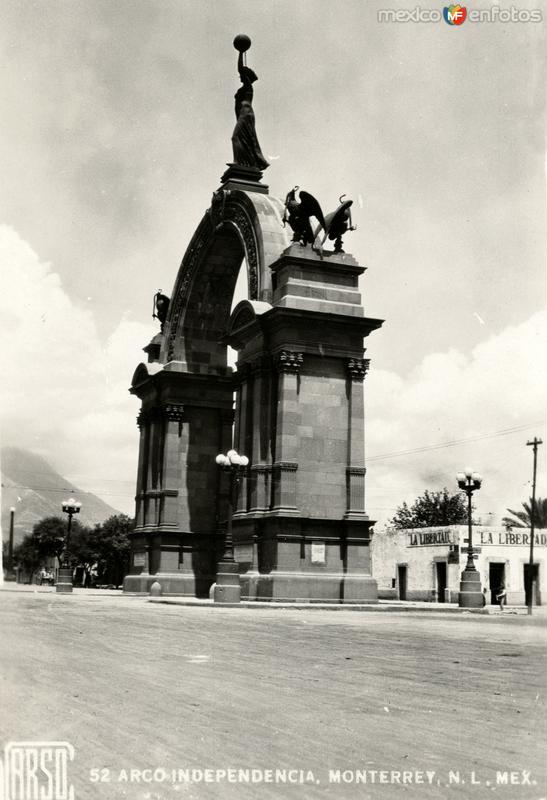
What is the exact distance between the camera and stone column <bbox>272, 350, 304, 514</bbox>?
27.0 meters

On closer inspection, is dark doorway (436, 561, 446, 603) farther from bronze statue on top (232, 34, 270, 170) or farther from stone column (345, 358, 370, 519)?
bronze statue on top (232, 34, 270, 170)

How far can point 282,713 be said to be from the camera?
7656mm

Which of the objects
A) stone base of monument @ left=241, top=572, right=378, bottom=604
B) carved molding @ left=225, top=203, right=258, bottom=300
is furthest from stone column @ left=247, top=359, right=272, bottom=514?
carved molding @ left=225, top=203, right=258, bottom=300

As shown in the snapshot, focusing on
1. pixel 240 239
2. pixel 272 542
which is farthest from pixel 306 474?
pixel 240 239

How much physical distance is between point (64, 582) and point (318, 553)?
14.4 meters

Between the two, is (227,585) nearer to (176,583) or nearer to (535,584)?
(176,583)

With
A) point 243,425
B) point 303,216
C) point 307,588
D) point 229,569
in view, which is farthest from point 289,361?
point 307,588

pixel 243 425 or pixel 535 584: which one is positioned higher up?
pixel 243 425

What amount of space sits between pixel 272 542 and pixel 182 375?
11.0m

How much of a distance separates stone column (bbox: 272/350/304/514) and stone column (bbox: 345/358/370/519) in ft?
5.06

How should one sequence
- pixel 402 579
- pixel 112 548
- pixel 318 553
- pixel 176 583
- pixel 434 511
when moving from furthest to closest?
1. pixel 434 511
2. pixel 112 548
3. pixel 402 579
4. pixel 176 583
5. pixel 318 553

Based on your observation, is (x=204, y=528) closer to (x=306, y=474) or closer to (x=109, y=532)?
(x=306, y=474)

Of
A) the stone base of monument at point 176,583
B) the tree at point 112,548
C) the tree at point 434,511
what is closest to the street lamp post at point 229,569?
the stone base of monument at point 176,583

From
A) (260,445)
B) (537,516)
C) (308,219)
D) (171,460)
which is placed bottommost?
(260,445)
